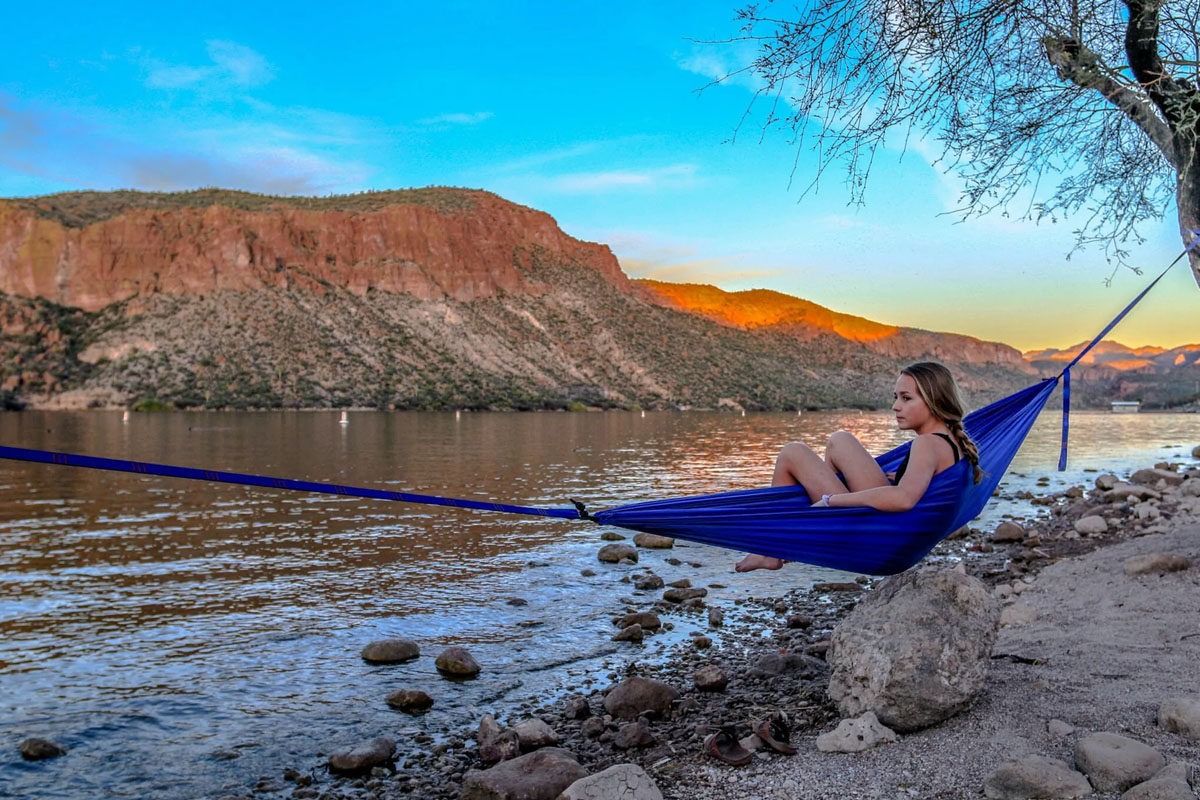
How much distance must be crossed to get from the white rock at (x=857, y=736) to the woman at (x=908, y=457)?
2.91 feet

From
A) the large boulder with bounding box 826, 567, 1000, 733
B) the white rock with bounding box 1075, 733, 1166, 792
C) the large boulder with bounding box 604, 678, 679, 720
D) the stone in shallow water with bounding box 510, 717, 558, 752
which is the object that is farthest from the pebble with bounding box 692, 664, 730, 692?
the white rock with bounding box 1075, 733, 1166, 792

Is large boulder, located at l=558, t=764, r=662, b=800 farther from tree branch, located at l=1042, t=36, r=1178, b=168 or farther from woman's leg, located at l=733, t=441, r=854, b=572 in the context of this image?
tree branch, located at l=1042, t=36, r=1178, b=168

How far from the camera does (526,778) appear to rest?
339 centimetres

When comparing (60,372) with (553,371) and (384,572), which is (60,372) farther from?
(384,572)

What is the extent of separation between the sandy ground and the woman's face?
1.26 meters

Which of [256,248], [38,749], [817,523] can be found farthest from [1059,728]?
[256,248]

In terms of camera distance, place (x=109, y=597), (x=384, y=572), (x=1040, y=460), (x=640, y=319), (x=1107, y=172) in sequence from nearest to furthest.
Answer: (x=1107, y=172)
(x=109, y=597)
(x=384, y=572)
(x=1040, y=460)
(x=640, y=319)

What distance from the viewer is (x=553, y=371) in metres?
74.1

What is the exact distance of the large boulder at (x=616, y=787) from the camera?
2795 mm

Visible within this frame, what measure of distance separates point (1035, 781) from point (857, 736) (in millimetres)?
779

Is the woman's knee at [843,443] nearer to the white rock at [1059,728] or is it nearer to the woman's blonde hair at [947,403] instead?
the woman's blonde hair at [947,403]

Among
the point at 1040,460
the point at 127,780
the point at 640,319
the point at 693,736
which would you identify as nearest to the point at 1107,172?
the point at 693,736

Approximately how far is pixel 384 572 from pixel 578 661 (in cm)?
385

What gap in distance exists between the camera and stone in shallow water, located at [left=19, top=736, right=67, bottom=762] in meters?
4.14
